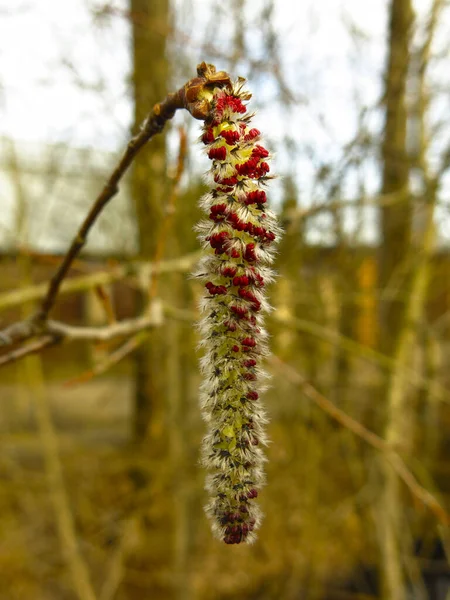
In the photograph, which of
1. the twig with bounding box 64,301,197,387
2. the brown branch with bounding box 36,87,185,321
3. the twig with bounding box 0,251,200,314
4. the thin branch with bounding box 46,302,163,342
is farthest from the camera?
the twig with bounding box 0,251,200,314

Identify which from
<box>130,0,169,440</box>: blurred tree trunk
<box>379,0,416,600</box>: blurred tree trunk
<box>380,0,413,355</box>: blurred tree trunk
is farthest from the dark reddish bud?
<box>379,0,416,600</box>: blurred tree trunk

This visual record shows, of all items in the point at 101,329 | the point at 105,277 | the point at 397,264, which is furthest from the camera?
the point at 397,264

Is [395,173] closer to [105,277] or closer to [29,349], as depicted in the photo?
[105,277]

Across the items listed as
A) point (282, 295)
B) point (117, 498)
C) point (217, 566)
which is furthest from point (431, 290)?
point (117, 498)

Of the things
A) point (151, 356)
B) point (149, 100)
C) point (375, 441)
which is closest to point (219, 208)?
point (375, 441)

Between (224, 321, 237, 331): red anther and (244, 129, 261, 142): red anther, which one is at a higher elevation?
(244, 129, 261, 142): red anther

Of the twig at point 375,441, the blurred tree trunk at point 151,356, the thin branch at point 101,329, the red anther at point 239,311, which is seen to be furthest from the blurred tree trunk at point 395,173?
the red anther at point 239,311

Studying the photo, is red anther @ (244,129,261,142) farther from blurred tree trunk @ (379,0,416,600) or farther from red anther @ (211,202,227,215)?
blurred tree trunk @ (379,0,416,600)
